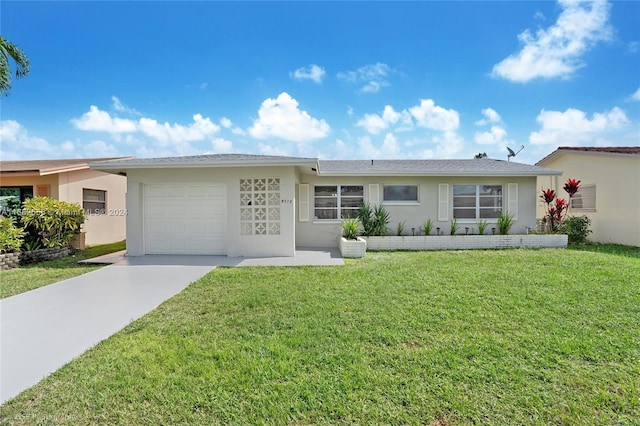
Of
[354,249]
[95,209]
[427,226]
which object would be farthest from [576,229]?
[95,209]

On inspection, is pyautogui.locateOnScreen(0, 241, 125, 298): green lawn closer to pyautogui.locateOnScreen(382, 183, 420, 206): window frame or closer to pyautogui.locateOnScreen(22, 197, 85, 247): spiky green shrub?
pyautogui.locateOnScreen(22, 197, 85, 247): spiky green shrub

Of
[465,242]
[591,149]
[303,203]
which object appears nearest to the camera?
[465,242]

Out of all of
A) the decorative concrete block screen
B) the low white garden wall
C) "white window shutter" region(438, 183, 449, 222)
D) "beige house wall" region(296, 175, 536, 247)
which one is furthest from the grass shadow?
the decorative concrete block screen

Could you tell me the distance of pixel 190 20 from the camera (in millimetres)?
9969

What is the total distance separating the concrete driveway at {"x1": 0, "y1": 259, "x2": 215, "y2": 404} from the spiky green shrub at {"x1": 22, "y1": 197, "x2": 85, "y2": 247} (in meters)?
3.74

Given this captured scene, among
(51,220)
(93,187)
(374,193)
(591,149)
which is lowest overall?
(51,220)

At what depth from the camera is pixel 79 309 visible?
16.0 feet

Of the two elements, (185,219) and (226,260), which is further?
(185,219)

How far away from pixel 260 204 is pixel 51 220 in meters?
6.88

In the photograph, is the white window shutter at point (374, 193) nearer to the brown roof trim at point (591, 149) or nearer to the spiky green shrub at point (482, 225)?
the spiky green shrub at point (482, 225)

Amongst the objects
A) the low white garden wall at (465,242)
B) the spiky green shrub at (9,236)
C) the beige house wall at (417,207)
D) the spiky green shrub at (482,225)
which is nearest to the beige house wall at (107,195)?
the spiky green shrub at (9,236)

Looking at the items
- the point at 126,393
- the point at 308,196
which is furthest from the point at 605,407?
the point at 308,196

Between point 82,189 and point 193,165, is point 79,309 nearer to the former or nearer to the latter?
point 193,165

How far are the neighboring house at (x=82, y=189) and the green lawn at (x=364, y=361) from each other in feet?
34.2
